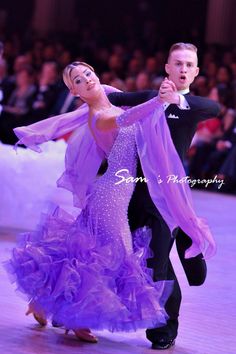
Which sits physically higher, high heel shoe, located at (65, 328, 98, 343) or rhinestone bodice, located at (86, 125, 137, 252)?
rhinestone bodice, located at (86, 125, 137, 252)

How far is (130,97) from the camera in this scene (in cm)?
469

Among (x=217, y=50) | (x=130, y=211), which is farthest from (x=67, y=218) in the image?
(x=217, y=50)

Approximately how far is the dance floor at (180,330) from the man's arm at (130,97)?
1.17 metres

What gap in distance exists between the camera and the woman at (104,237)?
14.4 ft

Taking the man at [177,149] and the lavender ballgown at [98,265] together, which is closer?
the lavender ballgown at [98,265]

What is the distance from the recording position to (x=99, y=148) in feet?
15.5

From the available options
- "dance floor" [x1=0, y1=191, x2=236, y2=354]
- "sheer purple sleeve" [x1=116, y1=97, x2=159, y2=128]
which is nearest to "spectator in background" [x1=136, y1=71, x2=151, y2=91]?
"dance floor" [x1=0, y1=191, x2=236, y2=354]

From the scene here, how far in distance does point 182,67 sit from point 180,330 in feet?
4.57

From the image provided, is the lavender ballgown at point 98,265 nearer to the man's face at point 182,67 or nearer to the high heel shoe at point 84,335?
the high heel shoe at point 84,335

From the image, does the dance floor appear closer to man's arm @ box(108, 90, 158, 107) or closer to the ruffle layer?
the ruffle layer

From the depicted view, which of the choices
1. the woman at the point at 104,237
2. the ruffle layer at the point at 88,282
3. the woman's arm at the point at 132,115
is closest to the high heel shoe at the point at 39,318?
the woman at the point at 104,237

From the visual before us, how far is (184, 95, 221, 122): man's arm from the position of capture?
452 centimetres

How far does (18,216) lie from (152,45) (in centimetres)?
923

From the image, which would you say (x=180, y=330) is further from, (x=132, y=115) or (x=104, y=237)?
(x=132, y=115)
